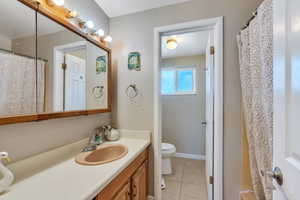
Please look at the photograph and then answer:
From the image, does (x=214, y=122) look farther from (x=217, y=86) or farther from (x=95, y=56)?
(x=95, y=56)

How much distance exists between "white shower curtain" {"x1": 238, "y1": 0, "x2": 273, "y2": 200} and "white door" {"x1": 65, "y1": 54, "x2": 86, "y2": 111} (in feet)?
4.74

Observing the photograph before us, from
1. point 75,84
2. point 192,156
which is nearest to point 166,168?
point 192,156

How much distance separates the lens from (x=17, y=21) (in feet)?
2.86

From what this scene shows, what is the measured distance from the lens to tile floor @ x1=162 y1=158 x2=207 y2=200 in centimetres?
177

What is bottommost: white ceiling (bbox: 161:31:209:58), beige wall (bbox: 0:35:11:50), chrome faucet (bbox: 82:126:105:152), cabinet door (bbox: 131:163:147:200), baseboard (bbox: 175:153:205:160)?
baseboard (bbox: 175:153:205:160)

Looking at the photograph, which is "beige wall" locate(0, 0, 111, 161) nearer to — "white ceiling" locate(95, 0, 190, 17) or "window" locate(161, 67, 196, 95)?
"white ceiling" locate(95, 0, 190, 17)

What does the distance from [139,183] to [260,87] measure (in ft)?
4.22

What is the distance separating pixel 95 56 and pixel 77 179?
3.94 feet

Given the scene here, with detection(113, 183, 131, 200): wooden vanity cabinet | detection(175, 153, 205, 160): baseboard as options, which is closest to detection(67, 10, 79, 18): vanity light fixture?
detection(113, 183, 131, 200): wooden vanity cabinet

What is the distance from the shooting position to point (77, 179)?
0.79m

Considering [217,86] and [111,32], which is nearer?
[217,86]

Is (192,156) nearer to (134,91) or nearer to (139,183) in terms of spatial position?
(139,183)

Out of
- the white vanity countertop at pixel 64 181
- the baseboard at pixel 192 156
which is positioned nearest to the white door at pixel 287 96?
the white vanity countertop at pixel 64 181

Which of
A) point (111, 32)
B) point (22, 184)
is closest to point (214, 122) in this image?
point (22, 184)
